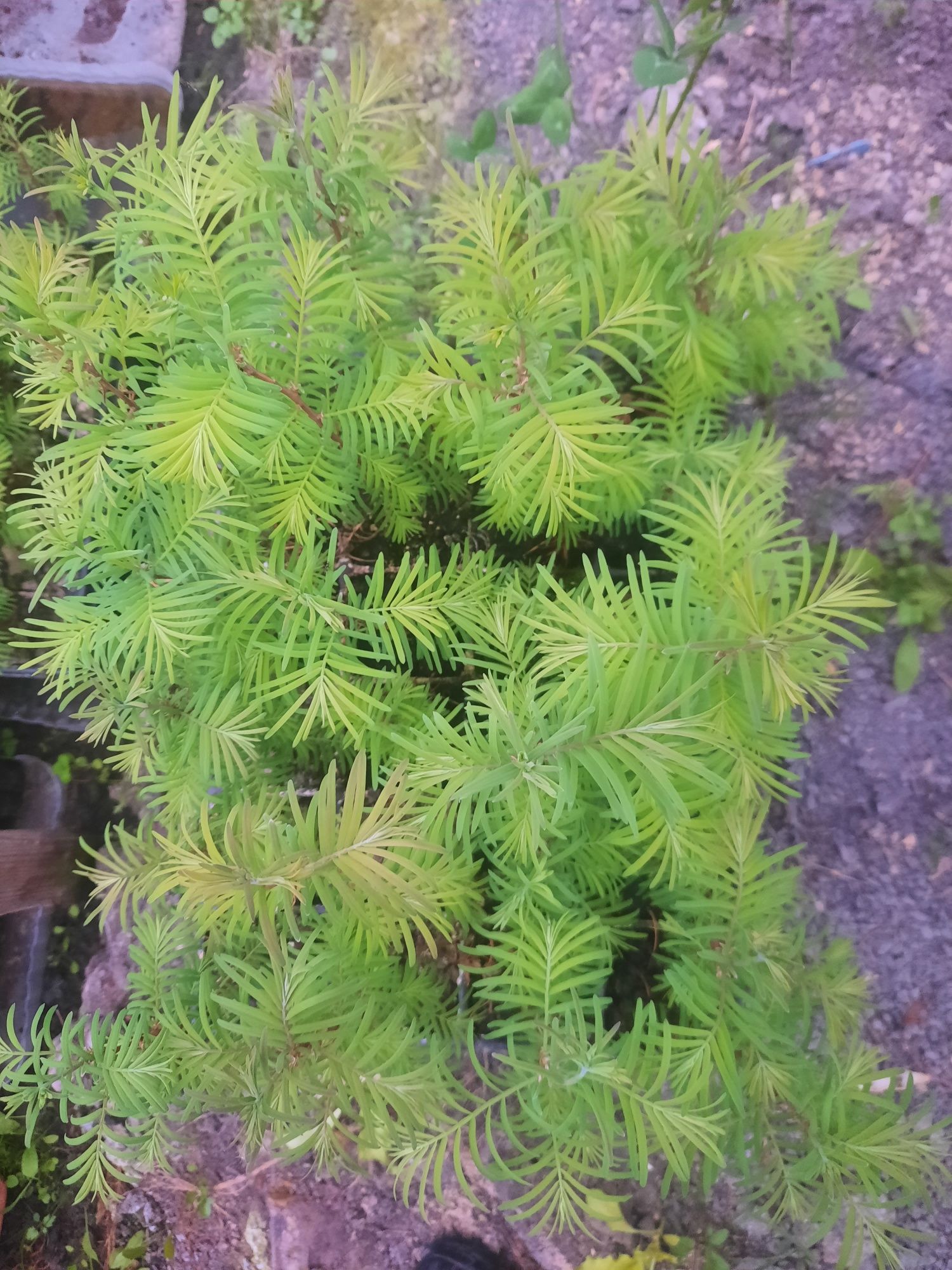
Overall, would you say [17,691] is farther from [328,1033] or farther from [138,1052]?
[328,1033]

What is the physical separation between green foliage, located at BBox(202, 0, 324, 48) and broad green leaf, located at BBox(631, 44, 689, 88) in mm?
1024

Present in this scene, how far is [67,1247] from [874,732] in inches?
80.8

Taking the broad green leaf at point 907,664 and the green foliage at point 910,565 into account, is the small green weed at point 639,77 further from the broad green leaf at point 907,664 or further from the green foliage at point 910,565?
the broad green leaf at point 907,664

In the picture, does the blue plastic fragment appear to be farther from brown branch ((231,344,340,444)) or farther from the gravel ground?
brown branch ((231,344,340,444))

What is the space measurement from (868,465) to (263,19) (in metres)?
1.73

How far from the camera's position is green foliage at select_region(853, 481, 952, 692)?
4.68 ft

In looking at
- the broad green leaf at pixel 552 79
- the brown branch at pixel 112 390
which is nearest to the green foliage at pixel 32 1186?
the brown branch at pixel 112 390

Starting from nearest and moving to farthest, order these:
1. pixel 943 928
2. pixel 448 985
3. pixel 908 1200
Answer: pixel 908 1200, pixel 448 985, pixel 943 928

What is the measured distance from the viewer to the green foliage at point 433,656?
2.44ft

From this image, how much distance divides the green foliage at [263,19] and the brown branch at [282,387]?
4.53 ft

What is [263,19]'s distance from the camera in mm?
1748

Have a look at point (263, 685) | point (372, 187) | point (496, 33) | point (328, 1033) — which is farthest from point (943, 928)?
point (496, 33)

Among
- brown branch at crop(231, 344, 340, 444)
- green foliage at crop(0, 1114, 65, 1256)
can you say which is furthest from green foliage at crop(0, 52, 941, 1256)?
green foliage at crop(0, 1114, 65, 1256)

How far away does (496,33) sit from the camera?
164 cm
